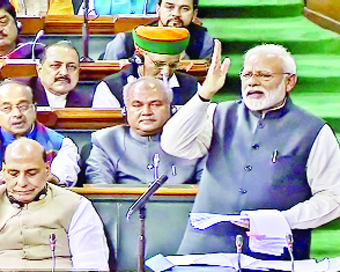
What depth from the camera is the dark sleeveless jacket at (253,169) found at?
3.03m

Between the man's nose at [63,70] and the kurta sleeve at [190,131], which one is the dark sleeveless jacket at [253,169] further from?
the man's nose at [63,70]

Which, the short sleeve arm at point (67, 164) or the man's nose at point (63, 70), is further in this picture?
the man's nose at point (63, 70)

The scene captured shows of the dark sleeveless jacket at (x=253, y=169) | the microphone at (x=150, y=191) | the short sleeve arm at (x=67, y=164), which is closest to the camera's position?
the microphone at (x=150, y=191)

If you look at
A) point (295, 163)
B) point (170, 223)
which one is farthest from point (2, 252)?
point (295, 163)

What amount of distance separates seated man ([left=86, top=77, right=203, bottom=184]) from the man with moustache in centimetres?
29

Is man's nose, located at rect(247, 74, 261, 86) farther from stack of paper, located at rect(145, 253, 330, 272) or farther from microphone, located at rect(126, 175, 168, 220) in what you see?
microphone, located at rect(126, 175, 168, 220)

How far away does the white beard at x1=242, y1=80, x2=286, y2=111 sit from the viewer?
304 cm

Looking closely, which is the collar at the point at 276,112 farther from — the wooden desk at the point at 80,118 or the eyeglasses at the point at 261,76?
the wooden desk at the point at 80,118

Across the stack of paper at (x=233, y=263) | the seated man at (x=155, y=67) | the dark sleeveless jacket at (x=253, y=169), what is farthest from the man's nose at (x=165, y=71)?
the stack of paper at (x=233, y=263)

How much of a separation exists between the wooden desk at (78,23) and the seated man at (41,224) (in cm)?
200

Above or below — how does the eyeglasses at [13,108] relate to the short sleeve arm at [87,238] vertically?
above

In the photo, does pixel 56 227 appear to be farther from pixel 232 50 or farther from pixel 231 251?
pixel 232 50

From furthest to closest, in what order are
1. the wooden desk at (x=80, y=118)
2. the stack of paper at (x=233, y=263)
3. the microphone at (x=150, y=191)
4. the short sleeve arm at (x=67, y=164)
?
the wooden desk at (x=80, y=118), the short sleeve arm at (x=67, y=164), the stack of paper at (x=233, y=263), the microphone at (x=150, y=191)

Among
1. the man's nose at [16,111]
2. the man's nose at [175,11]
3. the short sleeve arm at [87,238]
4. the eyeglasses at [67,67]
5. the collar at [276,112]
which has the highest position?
the collar at [276,112]
